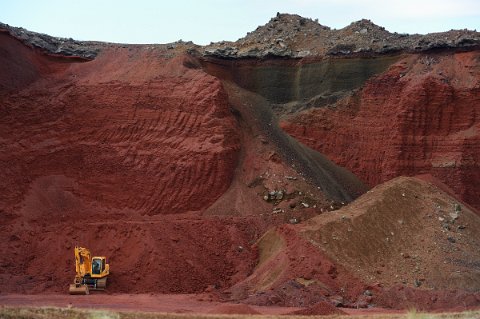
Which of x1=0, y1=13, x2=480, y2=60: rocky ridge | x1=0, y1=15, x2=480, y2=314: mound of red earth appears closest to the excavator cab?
x1=0, y1=15, x2=480, y2=314: mound of red earth

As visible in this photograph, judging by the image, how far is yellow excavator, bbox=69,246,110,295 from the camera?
36375 millimetres

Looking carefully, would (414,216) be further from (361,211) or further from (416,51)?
(416,51)

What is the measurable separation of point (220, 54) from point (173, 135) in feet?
27.3

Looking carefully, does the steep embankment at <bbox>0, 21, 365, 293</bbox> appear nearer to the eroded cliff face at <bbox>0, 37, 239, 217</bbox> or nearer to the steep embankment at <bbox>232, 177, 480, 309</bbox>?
the eroded cliff face at <bbox>0, 37, 239, 217</bbox>

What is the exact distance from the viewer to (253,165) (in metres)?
45.8

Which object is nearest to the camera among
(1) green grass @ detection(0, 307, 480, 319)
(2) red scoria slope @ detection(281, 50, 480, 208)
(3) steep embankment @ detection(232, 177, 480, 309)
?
(1) green grass @ detection(0, 307, 480, 319)

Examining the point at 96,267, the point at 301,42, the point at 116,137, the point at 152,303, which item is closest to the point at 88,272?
the point at 96,267

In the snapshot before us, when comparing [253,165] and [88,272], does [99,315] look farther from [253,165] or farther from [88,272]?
[253,165]

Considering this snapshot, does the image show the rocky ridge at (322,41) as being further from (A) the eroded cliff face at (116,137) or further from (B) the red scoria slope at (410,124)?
(A) the eroded cliff face at (116,137)

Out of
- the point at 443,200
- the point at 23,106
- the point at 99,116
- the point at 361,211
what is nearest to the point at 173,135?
the point at 99,116

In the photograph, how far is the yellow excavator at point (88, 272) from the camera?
36375mm

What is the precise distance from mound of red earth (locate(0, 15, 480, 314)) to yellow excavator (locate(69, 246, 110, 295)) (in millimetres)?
972

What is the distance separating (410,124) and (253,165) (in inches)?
382

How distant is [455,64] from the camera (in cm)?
5012
